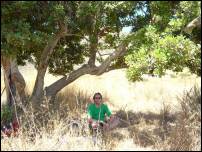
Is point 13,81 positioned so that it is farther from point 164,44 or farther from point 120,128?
point 164,44

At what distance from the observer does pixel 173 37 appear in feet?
27.2

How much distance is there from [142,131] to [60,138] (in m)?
3.66

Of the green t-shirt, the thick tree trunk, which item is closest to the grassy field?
the green t-shirt

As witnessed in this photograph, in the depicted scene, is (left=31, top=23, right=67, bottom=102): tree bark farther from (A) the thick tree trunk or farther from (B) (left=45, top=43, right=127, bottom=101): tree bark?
(A) the thick tree trunk

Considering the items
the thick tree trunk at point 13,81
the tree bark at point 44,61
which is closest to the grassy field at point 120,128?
the tree bark at point 44,61

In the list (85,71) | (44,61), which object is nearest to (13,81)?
(44,61)

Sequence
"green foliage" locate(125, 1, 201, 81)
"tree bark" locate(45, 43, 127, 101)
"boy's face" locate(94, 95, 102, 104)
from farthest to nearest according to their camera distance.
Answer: "tree bark" locate(45, 43, 127, 101) → "boy's face" locate(94, 95, 102, 104) → "green foliage" locate(125, 1, 201, 81)

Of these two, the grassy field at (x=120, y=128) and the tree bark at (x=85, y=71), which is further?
the tree bark at (x=85, y=71)

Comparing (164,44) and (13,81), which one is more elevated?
(164,44)

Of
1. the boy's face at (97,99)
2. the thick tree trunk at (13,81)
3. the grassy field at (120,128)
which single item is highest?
the thick tree trunk at (13,81)

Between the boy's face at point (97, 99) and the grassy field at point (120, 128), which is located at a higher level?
the boy's face at point (97, 99)

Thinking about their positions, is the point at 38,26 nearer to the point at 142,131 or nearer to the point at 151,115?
the point at 142,131

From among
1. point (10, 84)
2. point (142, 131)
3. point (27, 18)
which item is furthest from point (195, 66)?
point (10, 84)

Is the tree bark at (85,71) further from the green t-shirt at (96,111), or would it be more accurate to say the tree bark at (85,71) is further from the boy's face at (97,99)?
the green t-shirt at (96,111)
